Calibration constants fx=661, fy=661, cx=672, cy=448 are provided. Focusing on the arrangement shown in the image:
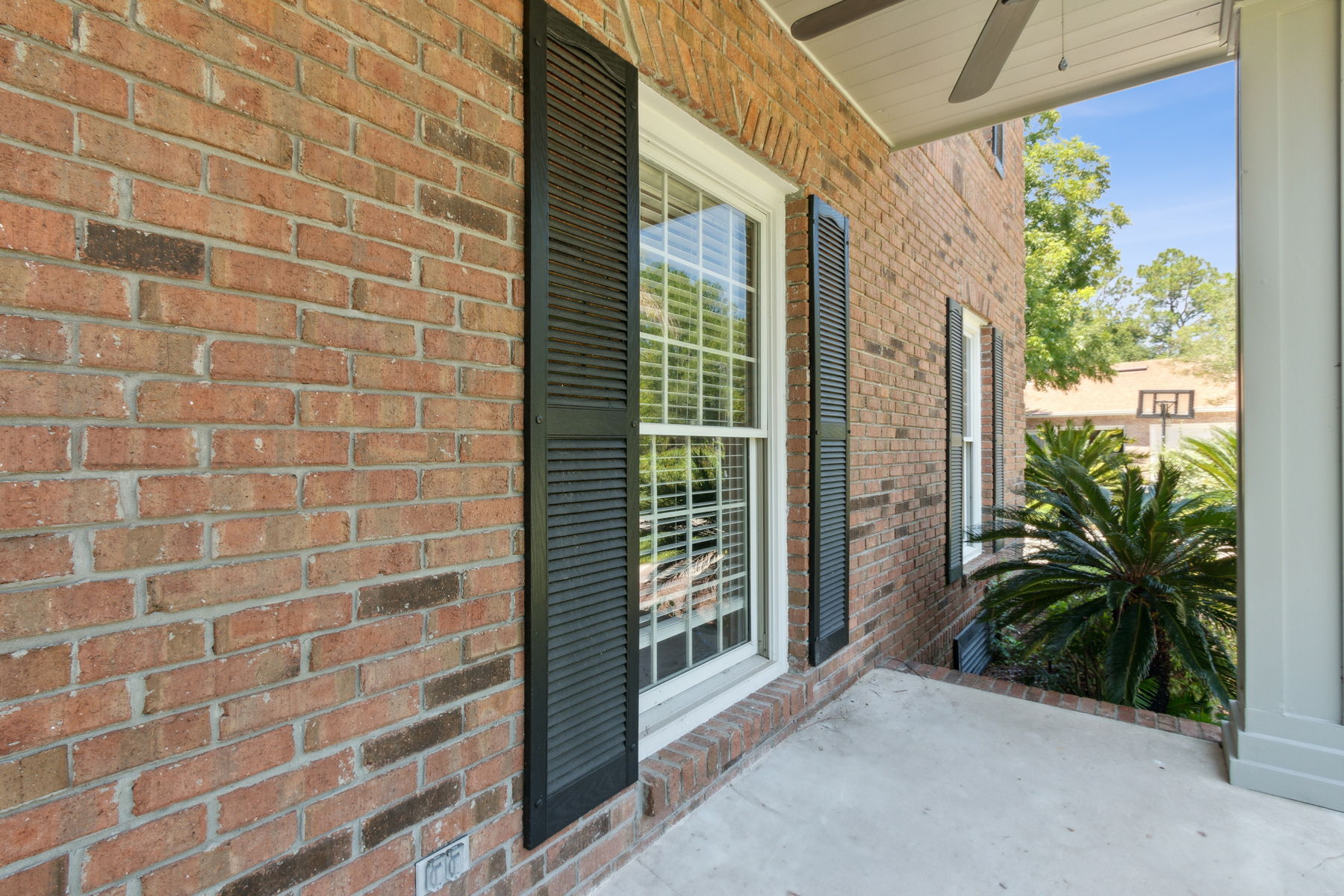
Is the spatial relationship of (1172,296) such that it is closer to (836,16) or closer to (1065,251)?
(1065,251)

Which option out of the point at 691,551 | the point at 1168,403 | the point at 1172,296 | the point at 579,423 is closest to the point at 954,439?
the point at 691,551

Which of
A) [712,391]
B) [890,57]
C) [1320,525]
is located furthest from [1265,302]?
[712,391]

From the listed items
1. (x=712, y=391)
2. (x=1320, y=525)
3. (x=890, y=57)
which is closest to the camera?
(x=1320, y=525)

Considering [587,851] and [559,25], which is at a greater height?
[559,25]

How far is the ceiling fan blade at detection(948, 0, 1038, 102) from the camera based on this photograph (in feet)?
6.14

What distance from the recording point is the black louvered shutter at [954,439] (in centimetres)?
467

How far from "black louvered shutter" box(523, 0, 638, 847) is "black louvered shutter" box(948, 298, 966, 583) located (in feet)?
11.4

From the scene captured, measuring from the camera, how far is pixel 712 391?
8.31 ft

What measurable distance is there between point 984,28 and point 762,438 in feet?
5.15

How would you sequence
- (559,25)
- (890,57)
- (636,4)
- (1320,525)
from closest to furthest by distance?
(559,25)
(636,4)
(1320,525)
(890,57)

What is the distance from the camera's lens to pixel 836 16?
2078 millimetres

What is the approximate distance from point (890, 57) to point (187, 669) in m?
3.31

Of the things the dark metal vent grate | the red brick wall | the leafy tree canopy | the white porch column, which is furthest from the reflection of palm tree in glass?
the red brick wall

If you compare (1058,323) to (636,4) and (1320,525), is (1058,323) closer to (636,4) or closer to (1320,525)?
(1320,525)
